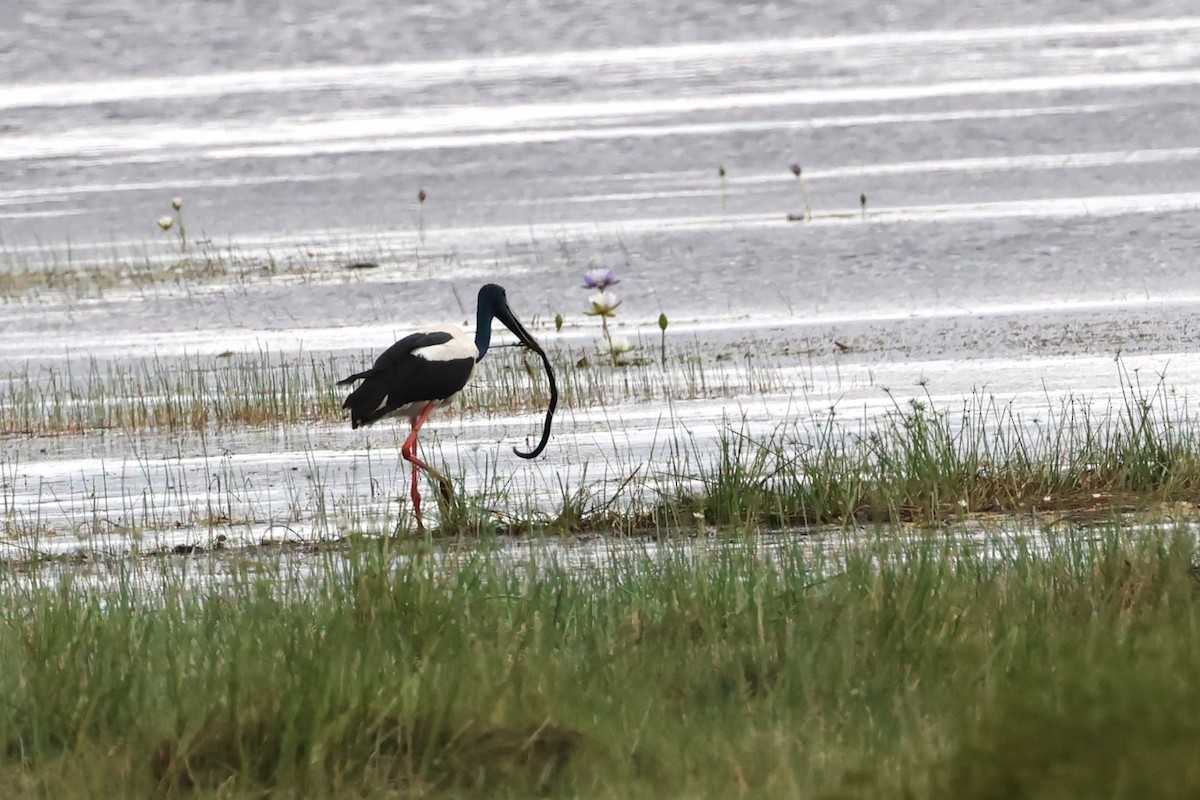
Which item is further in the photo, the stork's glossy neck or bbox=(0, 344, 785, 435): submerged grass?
bbox=(0, 344, 785, 435): submerged grass

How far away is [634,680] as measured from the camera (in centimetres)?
516

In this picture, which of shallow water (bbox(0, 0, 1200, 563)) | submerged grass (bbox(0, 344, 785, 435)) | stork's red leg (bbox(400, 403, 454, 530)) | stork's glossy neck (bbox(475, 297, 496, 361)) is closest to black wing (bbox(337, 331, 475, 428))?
stork's red leg (bbox(400, 403, 454, 530))

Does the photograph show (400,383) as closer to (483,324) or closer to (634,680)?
(483,324)

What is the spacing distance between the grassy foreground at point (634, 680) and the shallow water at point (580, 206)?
1.37 metres

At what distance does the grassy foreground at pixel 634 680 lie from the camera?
163 inches

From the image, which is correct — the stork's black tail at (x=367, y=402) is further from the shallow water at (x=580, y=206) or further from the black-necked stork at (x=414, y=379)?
the shallow water at (x=580, y=206)

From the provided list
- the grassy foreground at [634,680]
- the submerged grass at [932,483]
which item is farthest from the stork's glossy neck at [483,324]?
the grassy foreground at [634,680]

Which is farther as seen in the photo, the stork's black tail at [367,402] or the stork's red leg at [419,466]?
the stork's black tail at [367,402]

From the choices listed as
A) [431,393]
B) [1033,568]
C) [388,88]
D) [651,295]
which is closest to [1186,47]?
[388,88]

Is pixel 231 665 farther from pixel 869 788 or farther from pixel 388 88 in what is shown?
pixel 388 88

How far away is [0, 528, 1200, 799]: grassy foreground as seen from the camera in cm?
413

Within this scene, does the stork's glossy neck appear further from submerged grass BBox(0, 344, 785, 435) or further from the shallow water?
the shallow water

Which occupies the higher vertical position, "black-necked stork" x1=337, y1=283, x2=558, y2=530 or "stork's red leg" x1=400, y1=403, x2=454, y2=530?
"black-necked stork" x1=337, y1=283, x2=558, y2=530

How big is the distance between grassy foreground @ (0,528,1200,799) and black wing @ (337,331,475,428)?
3.88m
